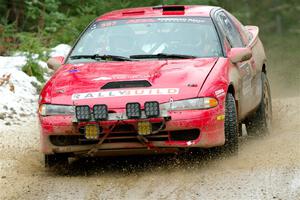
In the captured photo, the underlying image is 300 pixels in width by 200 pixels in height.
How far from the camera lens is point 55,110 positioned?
8023mm

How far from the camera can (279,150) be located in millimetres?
8883

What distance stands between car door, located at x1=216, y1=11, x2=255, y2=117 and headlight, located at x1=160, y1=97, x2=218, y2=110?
3.74ft

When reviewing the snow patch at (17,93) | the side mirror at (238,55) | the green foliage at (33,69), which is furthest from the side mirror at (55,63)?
the green foliage at (33,69)

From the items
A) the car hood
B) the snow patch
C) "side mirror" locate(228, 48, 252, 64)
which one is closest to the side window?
"side mirror" locate(228, 48, 252, 64)

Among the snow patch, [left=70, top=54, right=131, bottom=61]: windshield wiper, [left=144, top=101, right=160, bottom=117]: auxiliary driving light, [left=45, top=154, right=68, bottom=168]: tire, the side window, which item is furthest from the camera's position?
the snow patch

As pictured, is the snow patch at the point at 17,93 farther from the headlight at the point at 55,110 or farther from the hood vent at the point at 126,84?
the hood vent at the point at 126,84

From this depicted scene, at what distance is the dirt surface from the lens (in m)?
7.11

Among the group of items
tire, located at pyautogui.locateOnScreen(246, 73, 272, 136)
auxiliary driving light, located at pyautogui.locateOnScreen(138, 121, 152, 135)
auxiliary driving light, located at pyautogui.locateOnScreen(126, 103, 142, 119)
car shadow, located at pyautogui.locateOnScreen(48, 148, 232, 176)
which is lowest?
tire, located at pyautogui.locateOnScreen(246, 73, 272, 136)

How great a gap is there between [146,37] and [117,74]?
108 centimetres

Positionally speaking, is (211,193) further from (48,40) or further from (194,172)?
(48,40)

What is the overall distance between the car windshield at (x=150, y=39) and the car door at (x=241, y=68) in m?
0.32

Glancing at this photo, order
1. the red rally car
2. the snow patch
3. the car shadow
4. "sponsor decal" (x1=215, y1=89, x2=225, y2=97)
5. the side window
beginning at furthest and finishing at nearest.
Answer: the snow patch → the side window → the car shadow → "sponsor decal" (x1=215, y1=89, x2=225, y2=97) → the red rally car

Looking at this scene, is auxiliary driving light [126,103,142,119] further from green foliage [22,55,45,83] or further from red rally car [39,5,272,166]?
green foliage [22,55,45,83]

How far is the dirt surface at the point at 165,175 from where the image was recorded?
23.3 ft
